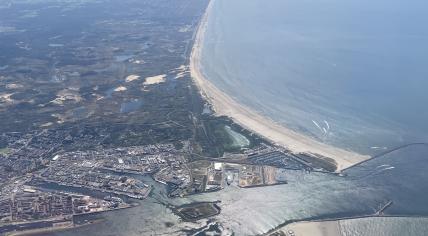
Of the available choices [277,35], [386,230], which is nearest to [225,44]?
[277,35]

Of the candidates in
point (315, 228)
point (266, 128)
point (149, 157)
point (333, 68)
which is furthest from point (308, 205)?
point (333, 68)

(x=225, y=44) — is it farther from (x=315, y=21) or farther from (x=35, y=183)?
(x=35, y=183)

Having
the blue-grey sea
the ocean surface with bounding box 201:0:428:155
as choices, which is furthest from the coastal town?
the ocean surface with bounding box 201:0:428:155

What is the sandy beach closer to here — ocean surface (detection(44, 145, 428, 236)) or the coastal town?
the coastal town

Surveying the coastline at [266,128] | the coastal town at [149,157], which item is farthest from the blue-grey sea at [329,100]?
the coastline at [266,128]

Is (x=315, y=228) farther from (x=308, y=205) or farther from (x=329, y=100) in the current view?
(x=329, y=100)

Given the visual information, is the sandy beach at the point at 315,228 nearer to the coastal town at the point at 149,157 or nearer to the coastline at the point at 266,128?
the coastal town at the point at 149,157
